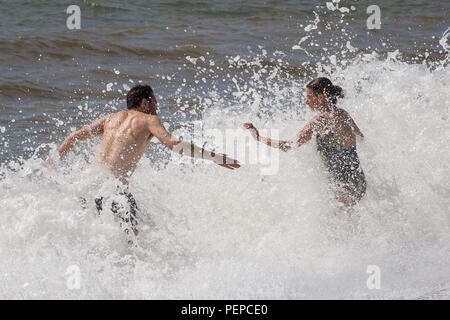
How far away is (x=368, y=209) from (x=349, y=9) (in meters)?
12.5

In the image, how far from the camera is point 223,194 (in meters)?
8.00

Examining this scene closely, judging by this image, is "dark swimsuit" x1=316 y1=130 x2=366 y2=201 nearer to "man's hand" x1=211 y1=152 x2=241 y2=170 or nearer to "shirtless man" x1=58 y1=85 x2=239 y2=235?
"man's hand" x1=211 y1=152 x2=241 y2=170

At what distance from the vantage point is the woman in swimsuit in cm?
674

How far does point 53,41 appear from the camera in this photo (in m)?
14.5

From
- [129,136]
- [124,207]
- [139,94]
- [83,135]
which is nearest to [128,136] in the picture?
[129,136]

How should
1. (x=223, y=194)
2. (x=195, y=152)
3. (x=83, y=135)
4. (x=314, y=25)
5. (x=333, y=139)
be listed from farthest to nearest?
1. (x=314, y=25)
2. (x=223, y=194)
3. (x=333, y=139)
4. (x=83, y=135)
5. (x=195, y=152)

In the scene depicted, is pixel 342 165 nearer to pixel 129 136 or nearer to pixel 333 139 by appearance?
pixel 333 139

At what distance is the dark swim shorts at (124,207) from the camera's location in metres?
6.42

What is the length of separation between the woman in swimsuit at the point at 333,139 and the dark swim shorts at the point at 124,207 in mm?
1159

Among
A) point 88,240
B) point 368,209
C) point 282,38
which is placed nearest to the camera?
point 88,240

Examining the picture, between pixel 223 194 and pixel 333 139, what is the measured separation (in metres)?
1.60

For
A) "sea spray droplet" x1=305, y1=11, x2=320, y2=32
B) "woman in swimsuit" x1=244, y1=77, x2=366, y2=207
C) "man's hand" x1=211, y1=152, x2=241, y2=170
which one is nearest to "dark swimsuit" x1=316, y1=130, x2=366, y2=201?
"woman in swimsuit" x1=244, y1=77, x2=366, y2=207
